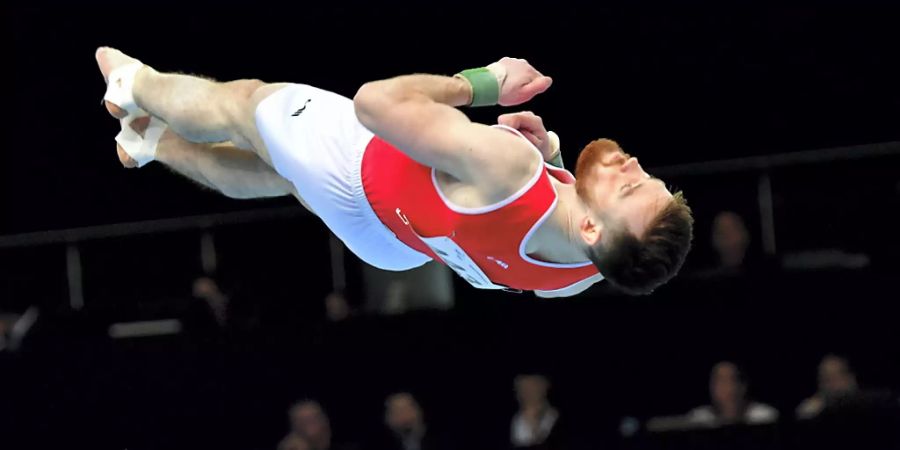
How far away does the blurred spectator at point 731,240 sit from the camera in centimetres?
809

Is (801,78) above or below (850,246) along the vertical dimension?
above

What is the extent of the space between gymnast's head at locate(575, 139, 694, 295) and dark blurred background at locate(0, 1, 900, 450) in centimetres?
329

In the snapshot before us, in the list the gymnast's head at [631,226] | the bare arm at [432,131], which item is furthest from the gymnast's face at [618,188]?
the bare arm at [432,131]

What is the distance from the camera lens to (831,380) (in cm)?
745

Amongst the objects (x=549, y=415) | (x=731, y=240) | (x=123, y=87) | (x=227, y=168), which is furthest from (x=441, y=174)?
(x=731, y=240)

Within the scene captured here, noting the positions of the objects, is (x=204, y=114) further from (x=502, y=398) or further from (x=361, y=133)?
(x=502, y=398)

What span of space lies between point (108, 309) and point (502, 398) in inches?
124

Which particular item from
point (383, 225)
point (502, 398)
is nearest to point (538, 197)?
point (383, 225)

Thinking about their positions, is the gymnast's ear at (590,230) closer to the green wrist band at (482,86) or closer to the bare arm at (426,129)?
the bare arm at (426,129)

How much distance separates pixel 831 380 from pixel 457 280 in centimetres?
314

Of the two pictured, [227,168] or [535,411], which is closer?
[227,168]

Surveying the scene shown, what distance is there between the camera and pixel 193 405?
885 centimetres

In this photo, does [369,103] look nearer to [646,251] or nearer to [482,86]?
[482,86]

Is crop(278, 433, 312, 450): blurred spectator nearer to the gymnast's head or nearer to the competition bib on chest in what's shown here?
the competition bib on chest
